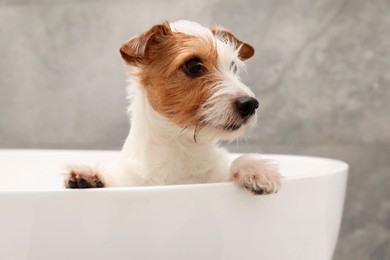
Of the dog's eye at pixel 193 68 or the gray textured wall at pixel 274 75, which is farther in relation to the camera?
the gray textured wall at pixel 274 75

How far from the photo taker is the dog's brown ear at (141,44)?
1.42m

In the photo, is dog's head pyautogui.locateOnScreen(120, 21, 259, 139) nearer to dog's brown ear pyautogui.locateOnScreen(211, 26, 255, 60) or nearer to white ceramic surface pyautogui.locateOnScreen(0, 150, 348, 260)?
dog's brown ear pyautogui.locateOnScreen(211, 26, 255, 60)

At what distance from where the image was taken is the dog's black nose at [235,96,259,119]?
4.47 ft

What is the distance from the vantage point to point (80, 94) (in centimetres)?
261

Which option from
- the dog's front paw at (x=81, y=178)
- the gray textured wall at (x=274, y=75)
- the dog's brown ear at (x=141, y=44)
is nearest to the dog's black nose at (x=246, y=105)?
the dog's brown ear at (x=141, y=44)

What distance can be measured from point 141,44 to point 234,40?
36 centimetres

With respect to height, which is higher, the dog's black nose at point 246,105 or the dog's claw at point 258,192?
the dog's black nose at point 246,105

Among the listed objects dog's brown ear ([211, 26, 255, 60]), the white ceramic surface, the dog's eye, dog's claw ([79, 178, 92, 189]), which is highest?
dog's brown ear ([211, 26, 255, 60])

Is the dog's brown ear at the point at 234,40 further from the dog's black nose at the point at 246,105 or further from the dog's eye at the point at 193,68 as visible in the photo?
the dog's black nose at the point at 246,105

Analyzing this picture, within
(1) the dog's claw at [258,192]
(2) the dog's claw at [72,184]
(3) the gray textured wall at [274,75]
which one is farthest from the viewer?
(3) the gray textured wall at [274,75]

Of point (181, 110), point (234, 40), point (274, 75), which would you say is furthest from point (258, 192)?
point (274, 75)

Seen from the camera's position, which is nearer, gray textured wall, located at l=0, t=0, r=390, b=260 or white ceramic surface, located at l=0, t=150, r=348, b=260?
white ceramic surface, located at l=0, t=150, r=348, b=260

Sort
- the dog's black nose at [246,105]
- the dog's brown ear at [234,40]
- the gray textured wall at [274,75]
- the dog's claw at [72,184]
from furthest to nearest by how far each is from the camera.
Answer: the gray textured wall at [274,75] < the dog's brown ear at [234,40] < the dog's black nose at [246,105] < the dog's claw at [72,184]

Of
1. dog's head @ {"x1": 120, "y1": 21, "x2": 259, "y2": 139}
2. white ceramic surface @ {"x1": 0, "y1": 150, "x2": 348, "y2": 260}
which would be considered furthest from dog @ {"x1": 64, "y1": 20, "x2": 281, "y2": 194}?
white ceramic surface @ {"x1": 0, "y1": 150, "x2": 348, "y2": 260}
